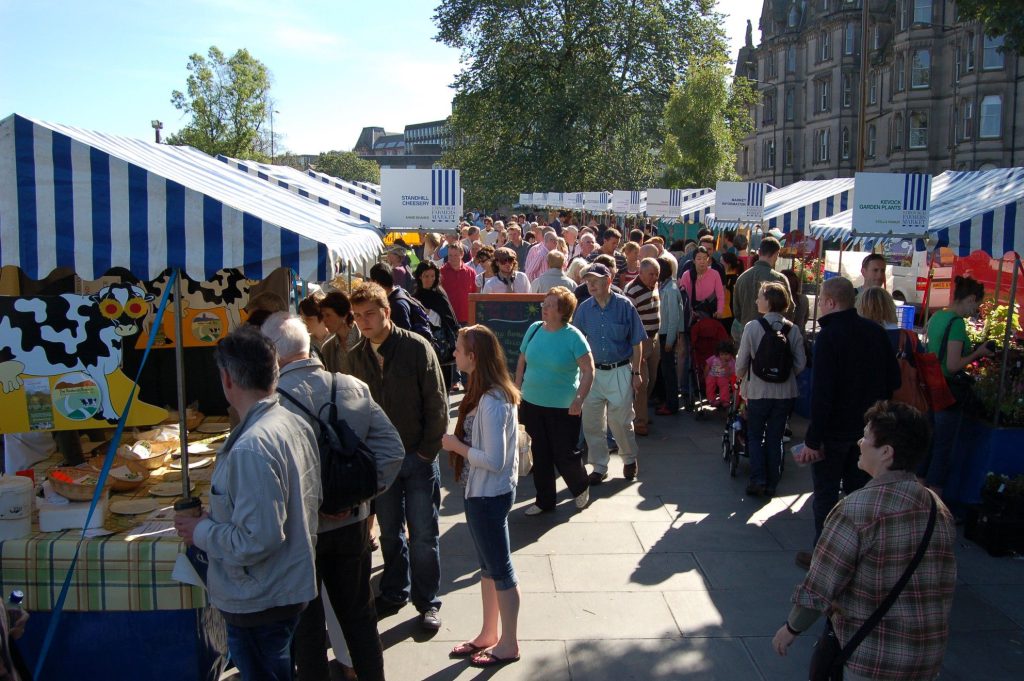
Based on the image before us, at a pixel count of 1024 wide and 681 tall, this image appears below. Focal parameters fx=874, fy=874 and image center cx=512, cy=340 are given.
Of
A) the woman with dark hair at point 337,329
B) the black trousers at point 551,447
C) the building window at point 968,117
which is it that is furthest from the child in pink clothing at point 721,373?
the building window at point 968,117

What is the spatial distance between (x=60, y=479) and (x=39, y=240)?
1.16 meters

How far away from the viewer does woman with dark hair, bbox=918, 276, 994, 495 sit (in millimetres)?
6523

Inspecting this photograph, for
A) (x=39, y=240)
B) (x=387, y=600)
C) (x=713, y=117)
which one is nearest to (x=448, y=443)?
(x=387, y=600)

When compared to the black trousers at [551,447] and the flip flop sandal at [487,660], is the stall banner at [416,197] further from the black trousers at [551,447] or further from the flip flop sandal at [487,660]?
the flip flop sandal at [487,660]

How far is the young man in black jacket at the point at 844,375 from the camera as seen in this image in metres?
5.41

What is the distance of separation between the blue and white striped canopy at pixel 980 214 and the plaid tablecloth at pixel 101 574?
21.3 feet

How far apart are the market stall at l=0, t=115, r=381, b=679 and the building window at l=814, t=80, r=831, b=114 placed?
208 ft

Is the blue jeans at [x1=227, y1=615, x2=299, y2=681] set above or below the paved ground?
above

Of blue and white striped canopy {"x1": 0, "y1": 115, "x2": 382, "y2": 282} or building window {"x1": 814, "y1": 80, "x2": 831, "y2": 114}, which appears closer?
blue and white striped canopy {"x1": 0, "y1": 115, "x2": 382, "y2": 282}

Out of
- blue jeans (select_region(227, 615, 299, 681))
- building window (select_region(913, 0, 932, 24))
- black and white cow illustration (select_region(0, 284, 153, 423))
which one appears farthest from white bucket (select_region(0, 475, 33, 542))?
building window (select_region(913, 0, 932, 24))

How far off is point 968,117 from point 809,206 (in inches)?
1462

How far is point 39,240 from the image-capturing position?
4156mm

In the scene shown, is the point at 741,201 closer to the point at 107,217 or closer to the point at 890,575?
the point at 107,217

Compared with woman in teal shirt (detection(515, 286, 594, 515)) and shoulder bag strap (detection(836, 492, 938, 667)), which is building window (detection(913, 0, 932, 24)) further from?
shoulder bag strap (detection(836, 492, 938, 667))
